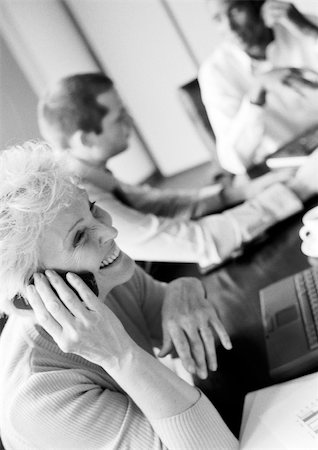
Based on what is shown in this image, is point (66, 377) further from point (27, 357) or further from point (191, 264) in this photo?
point (191, 264)

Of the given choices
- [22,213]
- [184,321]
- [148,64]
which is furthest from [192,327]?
[148,64]

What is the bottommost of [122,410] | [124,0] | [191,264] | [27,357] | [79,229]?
[191,264]

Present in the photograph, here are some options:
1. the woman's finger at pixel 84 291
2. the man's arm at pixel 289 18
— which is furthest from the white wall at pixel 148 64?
the woman's finger at pixel 84 291

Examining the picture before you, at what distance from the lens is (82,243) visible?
925 millimetres

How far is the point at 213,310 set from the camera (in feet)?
3.73

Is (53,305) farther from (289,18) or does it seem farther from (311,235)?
(289,18)

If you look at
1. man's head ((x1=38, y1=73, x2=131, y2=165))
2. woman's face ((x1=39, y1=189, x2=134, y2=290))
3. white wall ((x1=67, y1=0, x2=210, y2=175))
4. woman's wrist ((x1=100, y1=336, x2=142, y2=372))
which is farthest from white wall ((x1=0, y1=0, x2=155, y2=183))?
woman's wrist ((x1=100, y1=336, x2=142, y2=372))

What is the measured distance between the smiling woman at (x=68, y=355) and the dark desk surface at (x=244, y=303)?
112 millimetres

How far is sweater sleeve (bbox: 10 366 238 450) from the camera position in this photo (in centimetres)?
82

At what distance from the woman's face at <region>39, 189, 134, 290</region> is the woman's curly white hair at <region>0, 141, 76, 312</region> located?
2cm

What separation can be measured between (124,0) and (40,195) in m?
1.91

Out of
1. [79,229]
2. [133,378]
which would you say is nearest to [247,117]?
[79,229]

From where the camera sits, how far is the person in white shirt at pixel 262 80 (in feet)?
5.86

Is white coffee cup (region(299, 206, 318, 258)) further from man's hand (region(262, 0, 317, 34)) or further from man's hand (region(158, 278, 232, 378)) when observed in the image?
man's hand (region(262, 0, 317, 34))
